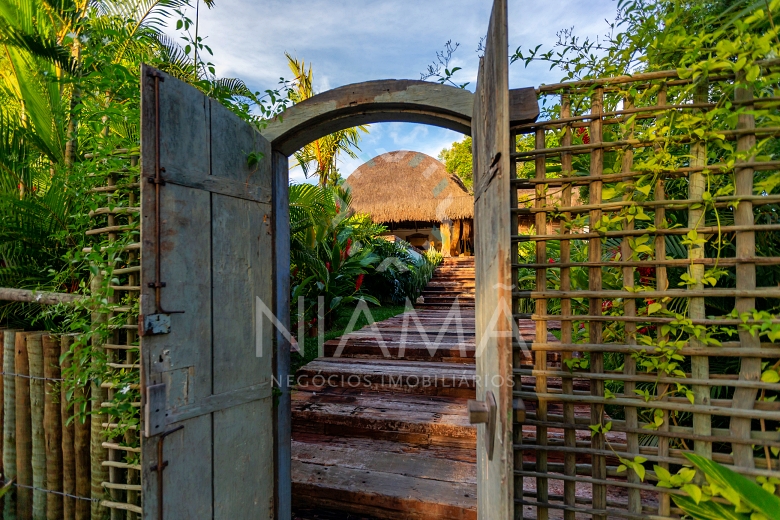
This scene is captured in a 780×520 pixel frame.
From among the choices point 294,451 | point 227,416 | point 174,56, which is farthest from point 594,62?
point 174,56

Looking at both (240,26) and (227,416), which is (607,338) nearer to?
(227,416)

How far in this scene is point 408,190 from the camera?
1391cm

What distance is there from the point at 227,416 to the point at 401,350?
2.84 m

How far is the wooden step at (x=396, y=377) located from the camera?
3404 millimetres

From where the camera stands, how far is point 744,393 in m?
1.30

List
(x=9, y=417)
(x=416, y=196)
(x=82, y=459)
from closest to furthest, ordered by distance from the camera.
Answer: (x=82, y=459), (x=9, y=417), (x=416, y=196)

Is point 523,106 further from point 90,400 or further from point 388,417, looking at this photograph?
point 90,400

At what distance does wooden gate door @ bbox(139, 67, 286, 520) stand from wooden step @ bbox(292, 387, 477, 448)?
108 cm

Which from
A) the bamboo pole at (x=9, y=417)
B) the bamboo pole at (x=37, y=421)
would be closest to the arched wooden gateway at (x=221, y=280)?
the bamboo pole at (x=37, y=421)

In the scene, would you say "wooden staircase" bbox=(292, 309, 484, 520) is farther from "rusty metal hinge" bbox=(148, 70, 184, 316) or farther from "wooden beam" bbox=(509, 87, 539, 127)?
"wooden beam" bbox=(509, 87, 539, 127)

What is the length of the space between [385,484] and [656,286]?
83.0 inches

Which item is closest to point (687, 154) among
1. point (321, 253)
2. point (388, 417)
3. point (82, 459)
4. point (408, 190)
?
point (388, 417)

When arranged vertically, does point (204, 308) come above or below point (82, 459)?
above

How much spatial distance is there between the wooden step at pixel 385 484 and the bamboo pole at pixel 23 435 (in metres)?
1.74
